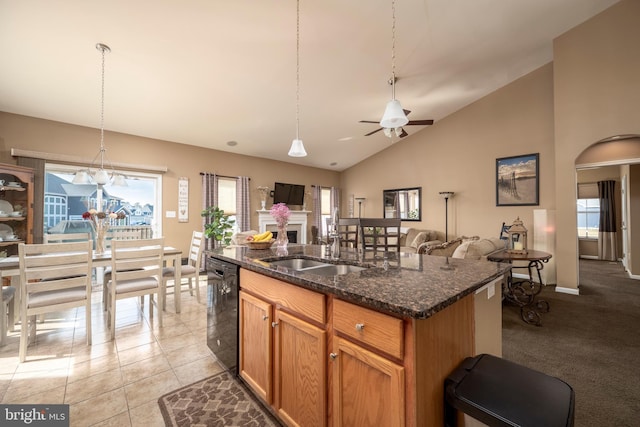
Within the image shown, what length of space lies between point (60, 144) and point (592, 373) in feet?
22.0

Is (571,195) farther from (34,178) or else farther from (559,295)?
(34,178)

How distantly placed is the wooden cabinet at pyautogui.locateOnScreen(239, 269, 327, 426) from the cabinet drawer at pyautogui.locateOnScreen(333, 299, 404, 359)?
4.6 inches

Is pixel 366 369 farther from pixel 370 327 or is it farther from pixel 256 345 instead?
pixel 256 345

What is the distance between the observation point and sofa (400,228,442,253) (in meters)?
5.59

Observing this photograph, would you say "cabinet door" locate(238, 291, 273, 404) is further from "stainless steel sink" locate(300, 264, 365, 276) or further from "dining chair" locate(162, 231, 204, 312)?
"dining chair" locate(162, 231, 204, 312)

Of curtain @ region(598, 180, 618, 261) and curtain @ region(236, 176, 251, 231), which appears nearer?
curtain @ region(598, 180, 618, 261)

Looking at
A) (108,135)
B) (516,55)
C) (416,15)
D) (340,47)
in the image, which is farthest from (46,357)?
(516,55)

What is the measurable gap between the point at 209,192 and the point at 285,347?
4720mm

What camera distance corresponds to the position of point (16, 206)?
3.50 meters

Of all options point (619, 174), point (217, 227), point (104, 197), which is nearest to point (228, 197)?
point (217, 227)

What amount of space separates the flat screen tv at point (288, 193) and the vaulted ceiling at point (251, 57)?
5.51 ft

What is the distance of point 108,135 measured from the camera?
14.4 ft

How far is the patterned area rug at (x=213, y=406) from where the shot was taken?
1554mm

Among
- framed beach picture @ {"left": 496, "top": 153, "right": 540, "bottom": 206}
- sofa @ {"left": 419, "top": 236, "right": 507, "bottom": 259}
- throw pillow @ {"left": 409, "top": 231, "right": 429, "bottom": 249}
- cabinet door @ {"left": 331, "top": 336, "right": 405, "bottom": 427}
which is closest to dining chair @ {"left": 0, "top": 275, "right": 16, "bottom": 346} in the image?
cabinet door @ {"left": 331, "top": 336, "right": 405, "bottom": 427}
